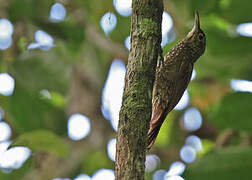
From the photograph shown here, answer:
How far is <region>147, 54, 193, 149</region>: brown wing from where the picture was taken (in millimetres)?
2301

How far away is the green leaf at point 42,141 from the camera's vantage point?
304 centimetres

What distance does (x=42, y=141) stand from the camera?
3.11m

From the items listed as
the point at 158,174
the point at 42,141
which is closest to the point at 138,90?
the point at 42,141

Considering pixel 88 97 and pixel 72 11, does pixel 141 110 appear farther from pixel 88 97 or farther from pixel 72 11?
pixel 88 97

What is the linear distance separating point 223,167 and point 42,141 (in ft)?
3.99

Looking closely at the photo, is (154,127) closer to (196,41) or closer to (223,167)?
(223,167)

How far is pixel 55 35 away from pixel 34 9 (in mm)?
240

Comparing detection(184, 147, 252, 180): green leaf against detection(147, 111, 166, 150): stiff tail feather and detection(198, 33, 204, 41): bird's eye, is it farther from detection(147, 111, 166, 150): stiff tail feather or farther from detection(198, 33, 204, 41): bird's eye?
detection(198, 33, 204, 41): bird's eye

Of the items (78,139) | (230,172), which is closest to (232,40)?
(230,172)

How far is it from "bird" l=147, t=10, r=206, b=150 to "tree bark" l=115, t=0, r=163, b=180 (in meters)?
0.77

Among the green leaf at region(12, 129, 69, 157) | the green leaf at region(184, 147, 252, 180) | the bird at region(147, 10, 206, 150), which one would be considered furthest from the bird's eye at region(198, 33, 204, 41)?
the green leaf at region(12, 129, 69, 157)

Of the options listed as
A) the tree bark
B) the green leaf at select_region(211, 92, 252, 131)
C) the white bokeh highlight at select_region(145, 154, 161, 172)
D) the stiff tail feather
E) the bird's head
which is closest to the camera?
the tree bark

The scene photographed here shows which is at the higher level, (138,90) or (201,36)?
(201,36)

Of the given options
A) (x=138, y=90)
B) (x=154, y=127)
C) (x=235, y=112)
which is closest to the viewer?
(x=138, y=90)
